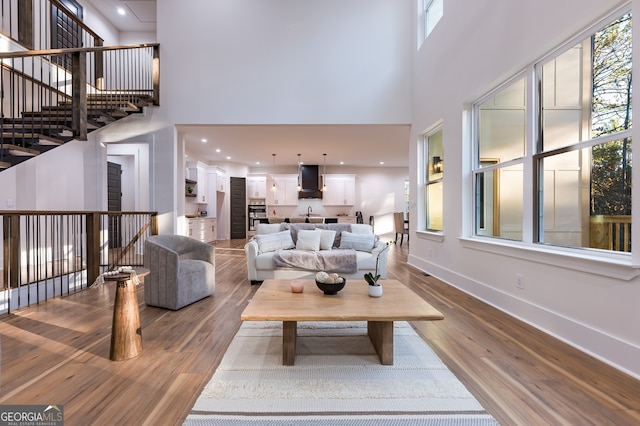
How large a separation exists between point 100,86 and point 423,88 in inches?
250

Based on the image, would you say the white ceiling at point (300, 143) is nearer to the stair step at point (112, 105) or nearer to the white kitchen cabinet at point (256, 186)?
the white kitchen cabinet at point (256, 186)

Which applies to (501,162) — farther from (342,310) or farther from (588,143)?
(342,310)

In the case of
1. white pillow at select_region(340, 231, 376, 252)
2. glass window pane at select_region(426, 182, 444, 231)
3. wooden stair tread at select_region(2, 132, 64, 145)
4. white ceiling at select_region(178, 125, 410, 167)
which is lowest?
white pillow at select_region(340, 231, 376, 252)

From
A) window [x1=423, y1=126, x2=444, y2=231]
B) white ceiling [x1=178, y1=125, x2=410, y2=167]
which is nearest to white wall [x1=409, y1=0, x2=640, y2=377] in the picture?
window [x1=423, y1=126, x2=444, y2=231]

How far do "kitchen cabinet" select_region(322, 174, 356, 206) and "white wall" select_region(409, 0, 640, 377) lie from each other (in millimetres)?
4917

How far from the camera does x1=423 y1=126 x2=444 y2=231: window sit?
4.67m

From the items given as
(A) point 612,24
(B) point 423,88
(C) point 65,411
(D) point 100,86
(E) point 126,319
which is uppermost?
(D) point 100,86

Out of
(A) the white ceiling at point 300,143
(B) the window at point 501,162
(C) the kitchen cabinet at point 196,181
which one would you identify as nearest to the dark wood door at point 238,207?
(A) the white ceiling at point 300,143

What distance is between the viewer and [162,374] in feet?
5.80

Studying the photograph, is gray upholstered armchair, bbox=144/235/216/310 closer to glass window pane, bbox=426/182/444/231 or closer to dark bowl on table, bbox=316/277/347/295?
dark bowl on table, bbox=316/277/347/295

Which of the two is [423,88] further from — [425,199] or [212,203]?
[212,203]

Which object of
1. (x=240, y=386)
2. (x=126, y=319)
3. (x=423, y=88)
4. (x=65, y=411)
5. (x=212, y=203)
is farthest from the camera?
(x=212, y=203)

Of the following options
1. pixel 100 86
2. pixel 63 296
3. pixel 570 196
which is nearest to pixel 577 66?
pixel 570 196

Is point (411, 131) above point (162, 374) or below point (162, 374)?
Answer: above
